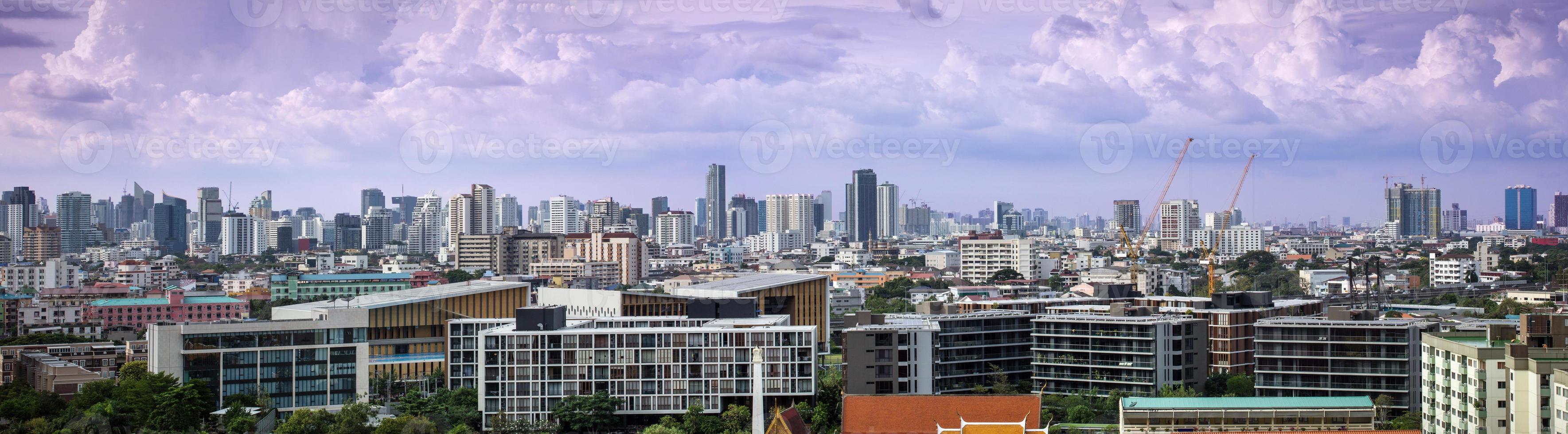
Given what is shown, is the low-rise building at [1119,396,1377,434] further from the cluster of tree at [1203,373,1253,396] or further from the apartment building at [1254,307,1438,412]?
the cluster of tree at [1203,373,1253,396]

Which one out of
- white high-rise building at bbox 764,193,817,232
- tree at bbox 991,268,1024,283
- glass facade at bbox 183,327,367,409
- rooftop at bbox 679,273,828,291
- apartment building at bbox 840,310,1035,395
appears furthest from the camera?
white high-rise building at bbox 764,193,817,232

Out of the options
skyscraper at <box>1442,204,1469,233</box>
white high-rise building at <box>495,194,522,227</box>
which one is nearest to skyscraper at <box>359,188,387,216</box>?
white high-rise building at <box>495,194,522,227</box>

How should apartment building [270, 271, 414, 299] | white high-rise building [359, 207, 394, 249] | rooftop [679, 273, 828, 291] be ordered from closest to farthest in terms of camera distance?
rooftop [679, 273, 828, 291] → apartment building [270, 271, 414, 299] → white high-rise building [359, 207, 394, 249]

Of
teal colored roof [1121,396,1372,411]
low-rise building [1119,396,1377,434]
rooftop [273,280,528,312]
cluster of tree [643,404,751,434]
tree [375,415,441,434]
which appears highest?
rooftop [273,280,528,312]

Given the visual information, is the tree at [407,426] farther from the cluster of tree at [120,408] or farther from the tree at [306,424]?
the cluster of tree at [120,408]

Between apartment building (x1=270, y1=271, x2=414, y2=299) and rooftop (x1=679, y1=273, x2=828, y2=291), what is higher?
rooftop (x1=679, y1=273, x2=828, y2=291)

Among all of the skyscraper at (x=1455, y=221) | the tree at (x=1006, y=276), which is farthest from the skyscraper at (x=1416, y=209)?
the tree at (x=1006, y=276)

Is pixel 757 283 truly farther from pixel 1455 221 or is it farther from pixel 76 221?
pixel 1455 221

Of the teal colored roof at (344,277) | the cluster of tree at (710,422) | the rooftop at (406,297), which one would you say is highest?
the rooftop at (406,297)
